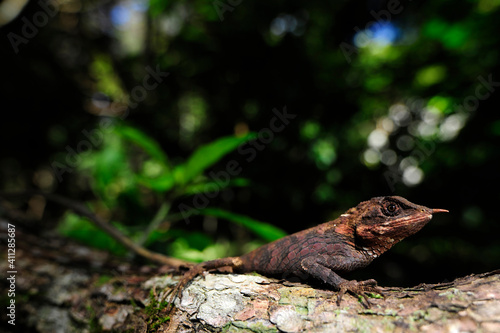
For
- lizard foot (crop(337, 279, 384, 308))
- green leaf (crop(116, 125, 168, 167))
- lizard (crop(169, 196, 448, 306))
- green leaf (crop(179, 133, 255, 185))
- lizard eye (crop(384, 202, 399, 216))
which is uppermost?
green leaf (crop(116, 125, 168, 167))

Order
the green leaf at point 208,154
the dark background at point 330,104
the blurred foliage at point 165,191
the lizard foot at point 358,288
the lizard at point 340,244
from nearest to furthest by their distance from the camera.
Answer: the lizard foot at point 358,288 < the lizard at point 340,244 < the green leaf at point 208,154 < the blurred foliage at point 165,191 < the dark background at point 330,104

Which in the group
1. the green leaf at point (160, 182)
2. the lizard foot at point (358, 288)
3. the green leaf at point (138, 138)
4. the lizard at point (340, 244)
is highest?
the green leaf at point (138, 138)

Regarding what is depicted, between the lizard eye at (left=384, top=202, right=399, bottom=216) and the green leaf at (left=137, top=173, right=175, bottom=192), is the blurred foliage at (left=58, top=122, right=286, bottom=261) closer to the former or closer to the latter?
the green leaf at (left=137, top=173, right=175, bottom=192)

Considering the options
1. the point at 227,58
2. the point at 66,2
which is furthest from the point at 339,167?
the point at 66,2

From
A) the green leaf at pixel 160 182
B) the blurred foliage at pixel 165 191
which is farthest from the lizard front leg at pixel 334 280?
the green leaf at pixel 160 182

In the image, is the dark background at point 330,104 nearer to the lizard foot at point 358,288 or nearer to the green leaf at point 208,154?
the green leaf at point 208,154

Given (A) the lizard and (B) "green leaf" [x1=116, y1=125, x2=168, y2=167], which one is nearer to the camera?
(A) the lizard

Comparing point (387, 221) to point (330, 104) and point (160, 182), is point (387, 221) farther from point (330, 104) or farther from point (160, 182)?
point (330, 104)

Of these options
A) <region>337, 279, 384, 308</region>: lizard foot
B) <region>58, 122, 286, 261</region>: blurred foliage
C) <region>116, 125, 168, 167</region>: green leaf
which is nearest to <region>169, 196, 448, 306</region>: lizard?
<region>337, 279, 384, 308</region>: lizard foot
